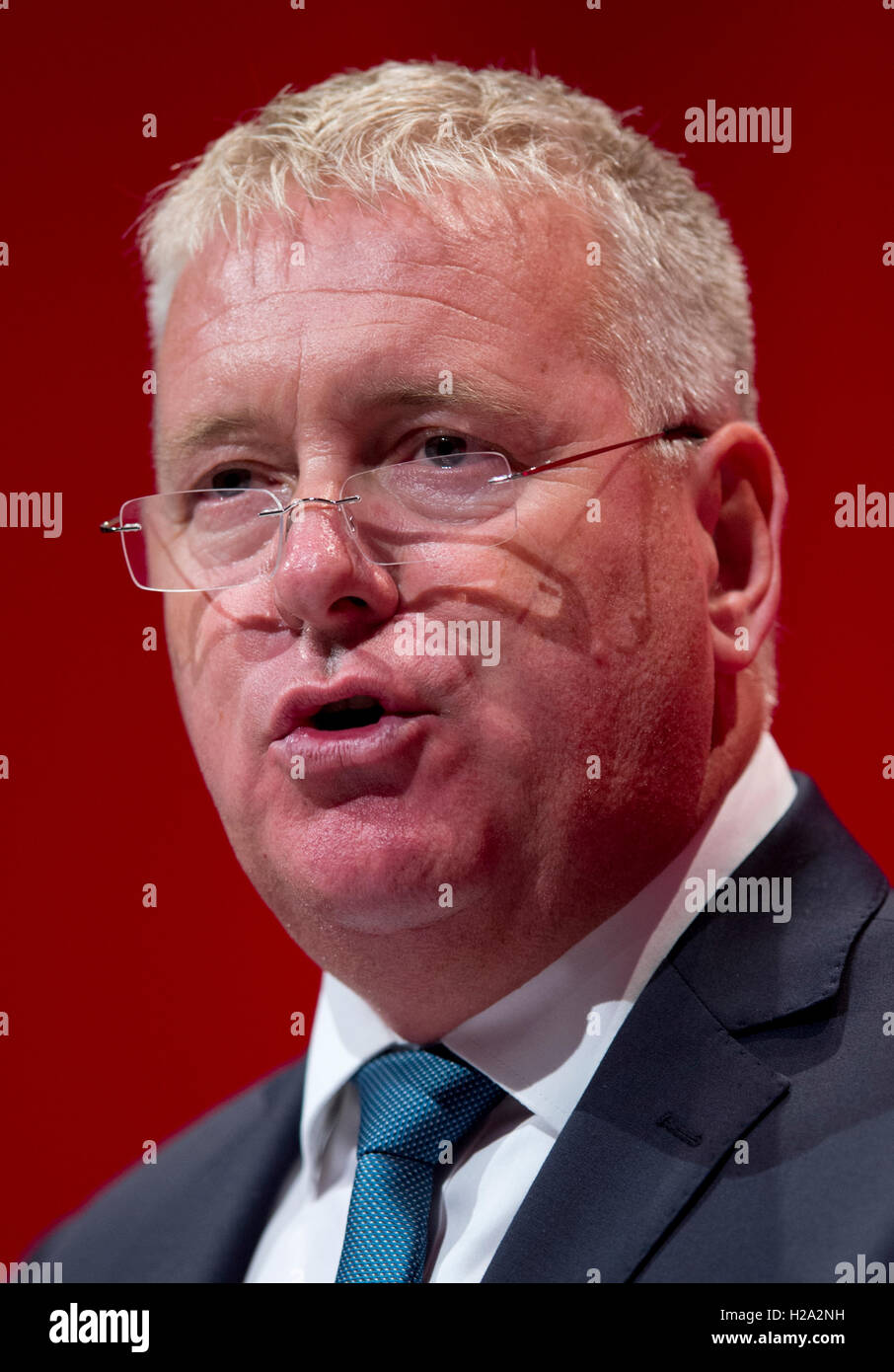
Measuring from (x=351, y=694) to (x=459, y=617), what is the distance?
134 mm

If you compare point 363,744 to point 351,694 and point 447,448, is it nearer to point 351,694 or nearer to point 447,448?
point 351,694

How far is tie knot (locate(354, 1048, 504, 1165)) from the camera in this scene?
1492mm

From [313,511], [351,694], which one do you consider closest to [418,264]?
[313,511]

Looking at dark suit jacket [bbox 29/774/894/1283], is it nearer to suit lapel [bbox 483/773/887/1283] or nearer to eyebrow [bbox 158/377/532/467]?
suit lapel [bbox 483/773/887/1283]

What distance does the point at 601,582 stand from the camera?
1.45 m

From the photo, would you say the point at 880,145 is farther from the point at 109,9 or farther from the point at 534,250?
the point at 109,9

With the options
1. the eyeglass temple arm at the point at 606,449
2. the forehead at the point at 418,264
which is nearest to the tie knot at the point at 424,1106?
the eyeglass temple arm at the point at 606,449

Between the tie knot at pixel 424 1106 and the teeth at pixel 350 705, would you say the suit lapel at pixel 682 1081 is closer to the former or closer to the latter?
the tie knot at pixel 424 1106

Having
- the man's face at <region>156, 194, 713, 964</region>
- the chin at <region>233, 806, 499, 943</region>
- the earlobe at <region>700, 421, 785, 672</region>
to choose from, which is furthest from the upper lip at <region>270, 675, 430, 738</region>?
the earlobe at <region>700, 421, 785, 672</region>

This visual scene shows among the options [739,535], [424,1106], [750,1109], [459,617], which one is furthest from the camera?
[739,535]

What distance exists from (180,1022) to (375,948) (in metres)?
1.10

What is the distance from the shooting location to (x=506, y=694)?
1.41 meters

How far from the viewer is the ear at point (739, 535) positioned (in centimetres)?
157

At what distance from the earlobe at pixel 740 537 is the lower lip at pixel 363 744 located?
0.38 m
